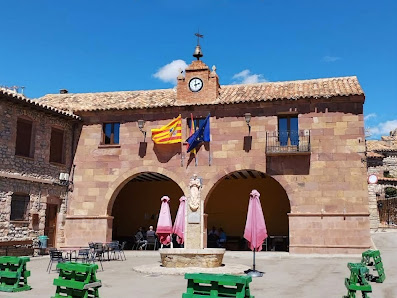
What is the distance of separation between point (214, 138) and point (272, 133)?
2.35 metres

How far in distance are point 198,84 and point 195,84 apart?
5.6 inches

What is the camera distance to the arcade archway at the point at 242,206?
69.2 feet

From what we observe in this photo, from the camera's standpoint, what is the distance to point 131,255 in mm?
16891

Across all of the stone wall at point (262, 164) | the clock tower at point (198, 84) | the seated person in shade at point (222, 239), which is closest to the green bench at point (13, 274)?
the stone wall at point (262, 164)

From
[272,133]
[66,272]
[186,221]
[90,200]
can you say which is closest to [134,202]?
[90,200]

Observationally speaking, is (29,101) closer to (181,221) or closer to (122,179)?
(122,179)

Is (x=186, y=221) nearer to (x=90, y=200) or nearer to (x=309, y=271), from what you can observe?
(x=309, y=271)

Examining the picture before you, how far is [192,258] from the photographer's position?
11617 mm

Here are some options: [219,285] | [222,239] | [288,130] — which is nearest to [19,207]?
[222,239]

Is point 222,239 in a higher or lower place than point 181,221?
lower

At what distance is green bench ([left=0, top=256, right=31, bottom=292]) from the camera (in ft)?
28.4

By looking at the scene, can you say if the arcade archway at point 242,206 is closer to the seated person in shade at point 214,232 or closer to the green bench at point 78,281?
the seated person in shade at point 214,232

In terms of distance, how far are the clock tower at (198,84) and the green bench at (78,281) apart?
38.8 feet

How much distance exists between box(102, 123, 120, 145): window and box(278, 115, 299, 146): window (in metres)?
6.96
